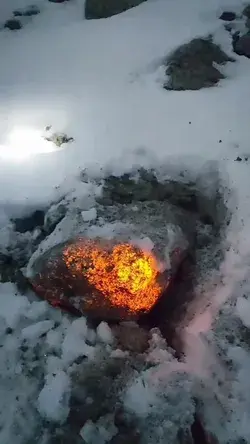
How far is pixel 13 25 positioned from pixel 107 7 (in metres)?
1.46

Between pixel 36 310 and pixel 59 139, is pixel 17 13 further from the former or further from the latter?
pixel 36 310

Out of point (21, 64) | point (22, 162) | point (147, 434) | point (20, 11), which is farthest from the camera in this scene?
point (20, 11)

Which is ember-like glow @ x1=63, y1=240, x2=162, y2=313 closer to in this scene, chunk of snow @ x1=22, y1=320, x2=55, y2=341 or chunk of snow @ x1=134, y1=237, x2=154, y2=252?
chunk of snow @ x1=134, y1=237, x2=154, y2=252

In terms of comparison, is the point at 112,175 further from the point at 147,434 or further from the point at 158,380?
the point at 147,434

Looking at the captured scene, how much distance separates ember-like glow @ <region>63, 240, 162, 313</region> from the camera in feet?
10.7

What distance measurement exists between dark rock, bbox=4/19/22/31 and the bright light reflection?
2.71 m

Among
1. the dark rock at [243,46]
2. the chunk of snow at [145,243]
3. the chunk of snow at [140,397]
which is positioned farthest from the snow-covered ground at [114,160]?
the chunk of snow at [145,243]

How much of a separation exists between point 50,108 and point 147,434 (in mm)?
3760

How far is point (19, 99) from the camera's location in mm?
5441

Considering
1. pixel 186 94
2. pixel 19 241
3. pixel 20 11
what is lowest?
pixel 19 241

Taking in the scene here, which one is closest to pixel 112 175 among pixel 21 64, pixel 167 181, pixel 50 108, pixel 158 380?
pixel 167 181

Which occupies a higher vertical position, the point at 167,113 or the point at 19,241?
the point at 167,113

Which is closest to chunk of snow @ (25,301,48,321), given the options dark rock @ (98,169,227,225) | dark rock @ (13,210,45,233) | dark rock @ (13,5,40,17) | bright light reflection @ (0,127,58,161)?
dark rock @ (13,210,45,233)

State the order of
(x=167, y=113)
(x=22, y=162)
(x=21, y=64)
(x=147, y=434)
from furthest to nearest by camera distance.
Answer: (x=21, y=64)
(x=167, y=113)
(x=22, y=162)
(x=147, y=434)
